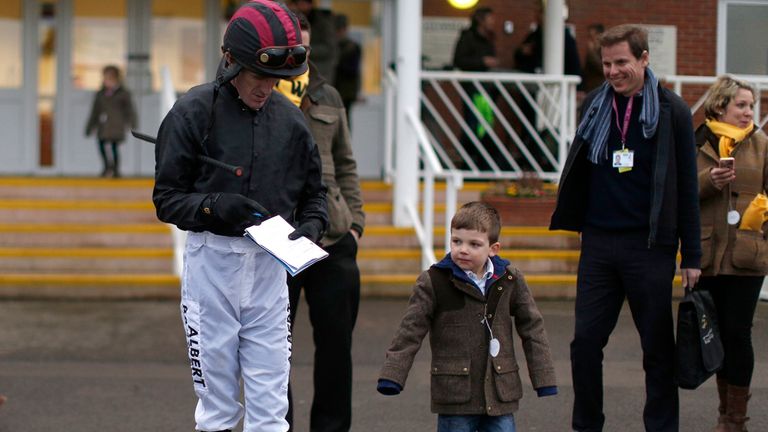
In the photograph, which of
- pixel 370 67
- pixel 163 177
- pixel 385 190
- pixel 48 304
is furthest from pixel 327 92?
pixel 370 67

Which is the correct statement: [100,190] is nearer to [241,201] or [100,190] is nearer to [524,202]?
[524,202]

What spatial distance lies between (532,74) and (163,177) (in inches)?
344

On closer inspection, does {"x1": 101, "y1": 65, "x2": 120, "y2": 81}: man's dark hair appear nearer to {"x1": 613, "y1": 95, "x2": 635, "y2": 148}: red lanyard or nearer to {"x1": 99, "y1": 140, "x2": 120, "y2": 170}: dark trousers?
{"x1": 99, "y1": 140, "x2": 120, "y2": 170}: dark trousers

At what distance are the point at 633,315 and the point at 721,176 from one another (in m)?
0.83

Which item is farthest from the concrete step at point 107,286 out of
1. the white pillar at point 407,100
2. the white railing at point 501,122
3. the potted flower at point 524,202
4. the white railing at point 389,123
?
the white railing at point 389,123

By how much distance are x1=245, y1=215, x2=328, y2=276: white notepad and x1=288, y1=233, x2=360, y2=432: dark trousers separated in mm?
1141

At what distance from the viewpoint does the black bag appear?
5.27 meters

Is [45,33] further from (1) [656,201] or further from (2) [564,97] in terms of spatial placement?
(1) [656,201]

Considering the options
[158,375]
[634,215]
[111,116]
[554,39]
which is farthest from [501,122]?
[634,215]

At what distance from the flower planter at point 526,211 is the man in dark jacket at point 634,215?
5.28 m

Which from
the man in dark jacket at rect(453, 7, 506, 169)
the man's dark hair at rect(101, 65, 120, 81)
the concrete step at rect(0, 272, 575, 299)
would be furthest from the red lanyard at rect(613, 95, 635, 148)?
the man's dark hair at rect(101, 65, 120, 81)

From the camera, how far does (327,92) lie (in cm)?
533

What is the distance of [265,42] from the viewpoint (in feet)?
13.2

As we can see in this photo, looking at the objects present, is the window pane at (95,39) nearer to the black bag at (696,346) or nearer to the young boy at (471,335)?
the black bag at (696,346)
